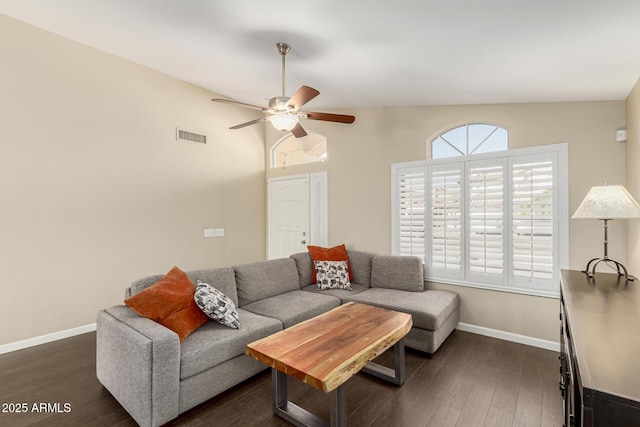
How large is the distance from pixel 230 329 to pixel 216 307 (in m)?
0.21

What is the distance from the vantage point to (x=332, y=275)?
3.87 m

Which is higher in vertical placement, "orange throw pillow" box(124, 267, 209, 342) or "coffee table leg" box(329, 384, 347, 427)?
"orange throw pillow" box(124, 267, 209, 342)

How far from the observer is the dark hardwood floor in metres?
2.04

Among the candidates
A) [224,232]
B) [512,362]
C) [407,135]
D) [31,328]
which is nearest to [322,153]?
[407,135]

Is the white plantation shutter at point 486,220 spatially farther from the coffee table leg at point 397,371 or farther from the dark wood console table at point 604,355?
the coffee table leg at point 397,371

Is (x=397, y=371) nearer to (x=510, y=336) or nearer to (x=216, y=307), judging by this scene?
(x=216, y=307)

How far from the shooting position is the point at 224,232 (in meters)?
5.02

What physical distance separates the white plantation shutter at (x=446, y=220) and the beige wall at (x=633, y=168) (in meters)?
1.41

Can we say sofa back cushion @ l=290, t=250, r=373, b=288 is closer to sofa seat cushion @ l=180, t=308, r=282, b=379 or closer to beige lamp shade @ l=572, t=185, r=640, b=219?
sofa seat cushion @ l=180, t=308, r=282, b=379

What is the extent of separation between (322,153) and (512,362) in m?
Result: 3.67


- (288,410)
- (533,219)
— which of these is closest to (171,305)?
(288,410)

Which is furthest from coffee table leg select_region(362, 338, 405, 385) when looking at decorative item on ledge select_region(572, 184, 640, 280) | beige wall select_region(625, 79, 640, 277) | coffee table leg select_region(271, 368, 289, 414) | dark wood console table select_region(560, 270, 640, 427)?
beige wall select_region(625, 79, 640, 277)

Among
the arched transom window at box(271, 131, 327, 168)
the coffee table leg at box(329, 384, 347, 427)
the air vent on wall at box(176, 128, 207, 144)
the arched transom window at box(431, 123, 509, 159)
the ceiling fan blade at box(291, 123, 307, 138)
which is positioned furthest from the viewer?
the arched transom window at box(271, 131, 327, 168)

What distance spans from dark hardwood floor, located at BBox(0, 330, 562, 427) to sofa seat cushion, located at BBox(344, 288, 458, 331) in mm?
374
